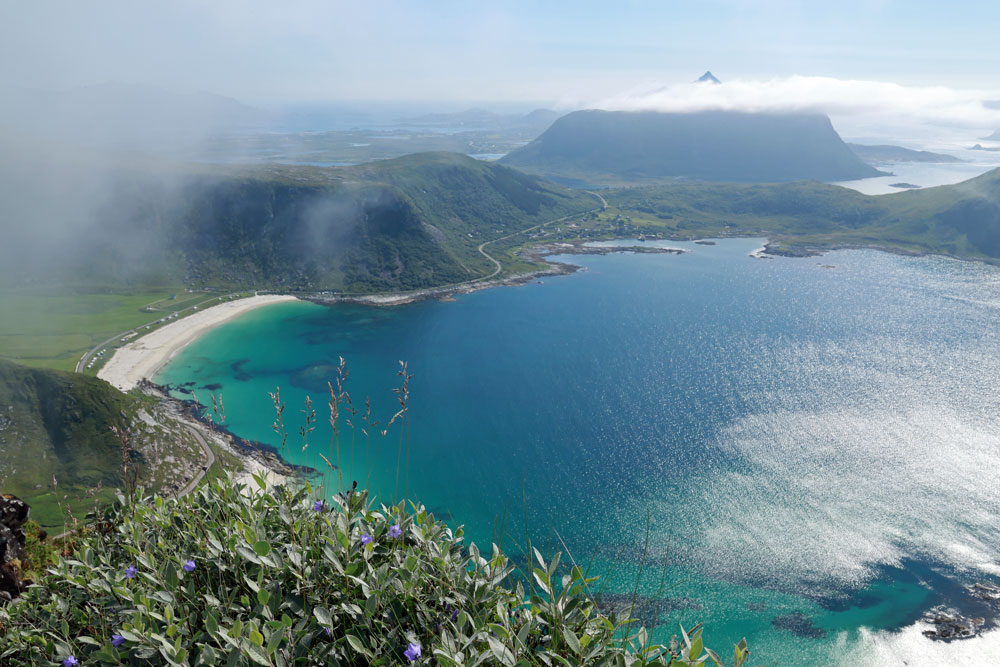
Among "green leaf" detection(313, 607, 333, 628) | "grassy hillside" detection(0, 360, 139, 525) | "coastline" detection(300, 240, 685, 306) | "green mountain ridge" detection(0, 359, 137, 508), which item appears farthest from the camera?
"coastline" detection(300, 240, 685, 306)

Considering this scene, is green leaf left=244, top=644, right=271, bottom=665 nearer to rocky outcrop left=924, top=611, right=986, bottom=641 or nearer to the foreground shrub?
the foreground shrub

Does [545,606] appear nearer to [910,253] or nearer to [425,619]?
[425,619]

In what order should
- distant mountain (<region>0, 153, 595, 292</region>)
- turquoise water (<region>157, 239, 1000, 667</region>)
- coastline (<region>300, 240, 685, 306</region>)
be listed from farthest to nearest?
distant mountain (<region>0, 153, 595, 292</region>), coastline (<region>300, 240, 685, 306</region>), turquoise water (<region>157, 239, 1000, 667</region>)

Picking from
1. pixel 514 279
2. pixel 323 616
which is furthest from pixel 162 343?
pixel 323 616

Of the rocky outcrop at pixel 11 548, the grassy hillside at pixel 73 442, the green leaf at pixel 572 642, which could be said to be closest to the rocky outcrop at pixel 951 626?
the green leaf at pixel 572 642

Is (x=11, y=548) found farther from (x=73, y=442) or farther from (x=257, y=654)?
(x=73, y=442)

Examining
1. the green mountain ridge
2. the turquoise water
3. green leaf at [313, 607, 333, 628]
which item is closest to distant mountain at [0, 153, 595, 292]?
the turquoise water

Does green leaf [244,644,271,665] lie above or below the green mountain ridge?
above

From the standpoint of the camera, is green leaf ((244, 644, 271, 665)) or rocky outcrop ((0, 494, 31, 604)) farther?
rocky outcrop ((0, 494, 31, 604))
